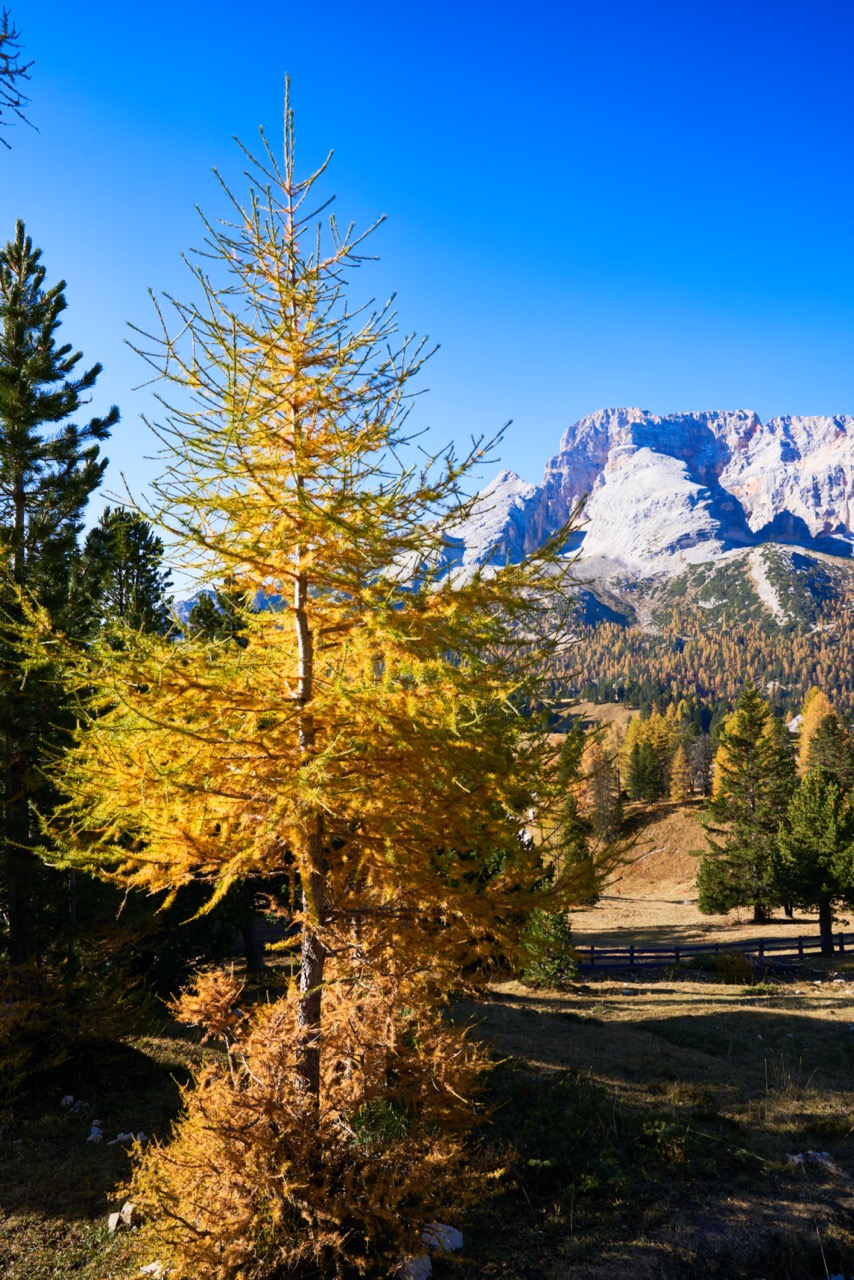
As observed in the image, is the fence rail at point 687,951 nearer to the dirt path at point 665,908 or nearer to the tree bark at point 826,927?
the tree bark at point 826,927

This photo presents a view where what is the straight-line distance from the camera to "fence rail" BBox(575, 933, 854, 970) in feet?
90.2

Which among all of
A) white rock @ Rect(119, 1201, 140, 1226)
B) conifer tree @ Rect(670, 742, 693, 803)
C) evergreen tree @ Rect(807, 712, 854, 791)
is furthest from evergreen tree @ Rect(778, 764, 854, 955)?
conifer tree @ Rect(670, 742, 693, 803)

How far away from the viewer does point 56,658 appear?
5254 mm

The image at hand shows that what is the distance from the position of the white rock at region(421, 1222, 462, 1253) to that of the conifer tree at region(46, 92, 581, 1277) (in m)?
0.25

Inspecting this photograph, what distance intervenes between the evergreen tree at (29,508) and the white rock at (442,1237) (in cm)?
799

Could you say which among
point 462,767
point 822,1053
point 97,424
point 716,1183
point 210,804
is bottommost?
point 822,1053

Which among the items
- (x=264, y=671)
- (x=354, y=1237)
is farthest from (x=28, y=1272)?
(x=264, y=671)

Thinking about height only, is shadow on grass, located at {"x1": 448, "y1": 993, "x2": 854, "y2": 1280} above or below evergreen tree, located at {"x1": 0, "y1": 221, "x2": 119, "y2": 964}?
below

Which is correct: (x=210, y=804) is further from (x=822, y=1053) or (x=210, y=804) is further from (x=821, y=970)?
(x=821, y=970)

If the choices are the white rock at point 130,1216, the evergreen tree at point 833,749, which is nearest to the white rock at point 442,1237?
the white rock at point 130,1216

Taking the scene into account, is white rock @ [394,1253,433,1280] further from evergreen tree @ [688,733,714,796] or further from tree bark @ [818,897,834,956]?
evergreen tree @ [688,733,714,796]

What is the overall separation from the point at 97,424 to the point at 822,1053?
21348 mm

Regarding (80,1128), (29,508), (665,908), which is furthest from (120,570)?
(665,908)

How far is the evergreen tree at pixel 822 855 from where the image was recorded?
27.7 metres
